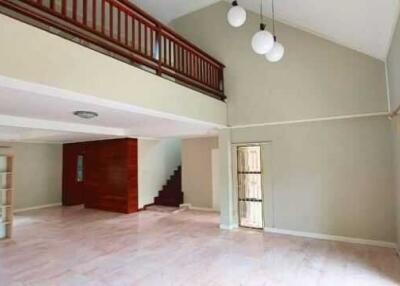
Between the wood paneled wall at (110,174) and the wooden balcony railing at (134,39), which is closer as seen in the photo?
the wooden balcony railing at (134,39)

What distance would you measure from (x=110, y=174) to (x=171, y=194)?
1.96m

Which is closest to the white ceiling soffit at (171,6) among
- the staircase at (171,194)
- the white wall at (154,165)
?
the white wall at (154,165)

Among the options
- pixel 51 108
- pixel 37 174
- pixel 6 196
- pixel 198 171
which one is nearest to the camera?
pixel 51 108

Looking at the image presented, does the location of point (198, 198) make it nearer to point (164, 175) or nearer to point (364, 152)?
point (164, 175)

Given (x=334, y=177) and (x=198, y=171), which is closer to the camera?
(x=334, y=177)

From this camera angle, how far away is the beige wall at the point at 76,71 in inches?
93.7

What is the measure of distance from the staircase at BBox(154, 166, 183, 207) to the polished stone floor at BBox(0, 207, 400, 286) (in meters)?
2.43

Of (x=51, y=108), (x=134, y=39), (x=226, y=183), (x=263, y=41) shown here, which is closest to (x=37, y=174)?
(x=51, y=108)

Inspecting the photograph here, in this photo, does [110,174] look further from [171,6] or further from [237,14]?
[237,14]

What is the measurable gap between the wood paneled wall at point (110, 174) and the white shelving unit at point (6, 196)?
9.56 feet

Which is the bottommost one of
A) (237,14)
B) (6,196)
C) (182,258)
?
(182,258)

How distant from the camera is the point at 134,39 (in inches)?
155

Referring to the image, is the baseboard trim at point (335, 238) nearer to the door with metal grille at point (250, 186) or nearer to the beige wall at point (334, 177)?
the beige wall at point (334, 177)

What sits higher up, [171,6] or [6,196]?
[171,6]
